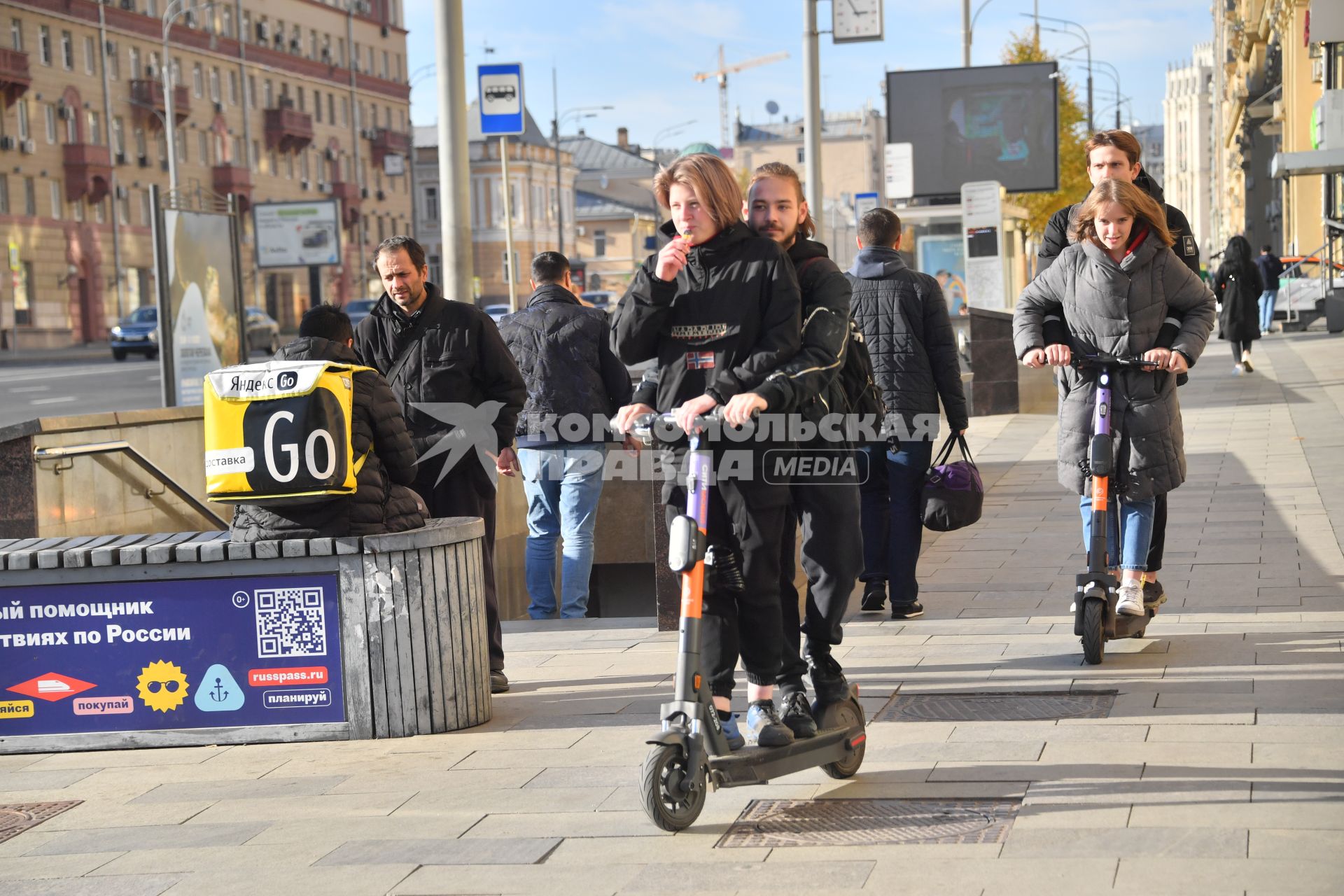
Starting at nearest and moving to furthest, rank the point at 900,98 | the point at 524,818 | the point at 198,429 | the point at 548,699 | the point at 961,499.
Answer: the point at 524,818
the point at 548,699
the point at 961,499
the point at 198,429
the point at 900,98

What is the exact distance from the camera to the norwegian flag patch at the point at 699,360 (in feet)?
16.9

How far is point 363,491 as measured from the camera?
20.9 feet

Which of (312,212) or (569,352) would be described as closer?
(569,352)

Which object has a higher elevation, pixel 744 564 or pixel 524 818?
pixel 744 564

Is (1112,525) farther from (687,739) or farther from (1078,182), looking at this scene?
(1078,182)

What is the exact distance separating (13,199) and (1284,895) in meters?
61.9

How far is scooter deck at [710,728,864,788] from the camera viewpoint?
4.84 meters

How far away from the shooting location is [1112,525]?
736 centimetres

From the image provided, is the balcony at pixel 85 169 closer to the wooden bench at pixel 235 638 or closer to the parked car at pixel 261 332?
the parked car at pixel 261 332

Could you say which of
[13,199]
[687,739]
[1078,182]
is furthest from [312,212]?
[687,739]

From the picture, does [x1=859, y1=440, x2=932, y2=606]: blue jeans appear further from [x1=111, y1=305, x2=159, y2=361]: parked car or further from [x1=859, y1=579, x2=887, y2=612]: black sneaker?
[x1=111, y1=305, x2=159, y2=361]: parked car

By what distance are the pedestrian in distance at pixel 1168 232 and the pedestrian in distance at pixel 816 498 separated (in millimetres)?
1856

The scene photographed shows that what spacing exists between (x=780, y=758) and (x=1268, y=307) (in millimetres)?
32970

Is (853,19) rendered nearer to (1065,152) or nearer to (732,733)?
(732,733)
